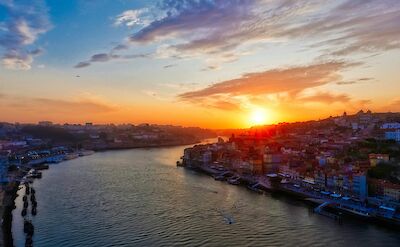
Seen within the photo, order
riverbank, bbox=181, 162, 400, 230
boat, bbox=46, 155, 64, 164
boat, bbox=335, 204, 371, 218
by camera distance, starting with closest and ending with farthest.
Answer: riverbank, bbox=181, 162, 400, 230, boat, bbox=335, 204, 371, 218, boat, bbox=46, 155, 64, 164

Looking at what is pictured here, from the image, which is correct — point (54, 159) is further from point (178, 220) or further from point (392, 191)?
point (392, 191)

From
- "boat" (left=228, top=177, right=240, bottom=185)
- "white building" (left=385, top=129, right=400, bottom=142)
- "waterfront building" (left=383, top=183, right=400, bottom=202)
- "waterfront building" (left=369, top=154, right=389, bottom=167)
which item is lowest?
"boat" (left=228, top=177, right=240, bottom=185)

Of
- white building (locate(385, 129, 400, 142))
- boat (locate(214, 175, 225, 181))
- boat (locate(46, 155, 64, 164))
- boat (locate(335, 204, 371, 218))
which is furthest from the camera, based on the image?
boat (locate(46, 155, 64, 164))

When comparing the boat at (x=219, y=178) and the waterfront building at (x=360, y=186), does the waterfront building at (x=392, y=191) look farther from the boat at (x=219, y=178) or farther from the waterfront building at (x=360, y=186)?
the boat at (x=219, y=178)

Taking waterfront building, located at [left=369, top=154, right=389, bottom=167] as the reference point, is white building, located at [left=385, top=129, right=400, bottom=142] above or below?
above

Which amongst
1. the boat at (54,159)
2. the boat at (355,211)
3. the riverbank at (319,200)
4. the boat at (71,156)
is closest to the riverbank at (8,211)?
the riverbank at (319,200)

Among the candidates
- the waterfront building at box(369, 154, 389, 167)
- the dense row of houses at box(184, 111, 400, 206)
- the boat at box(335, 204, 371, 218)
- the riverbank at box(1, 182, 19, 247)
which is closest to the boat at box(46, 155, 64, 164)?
the dense row of houses at box(184, 111, 400, 206)

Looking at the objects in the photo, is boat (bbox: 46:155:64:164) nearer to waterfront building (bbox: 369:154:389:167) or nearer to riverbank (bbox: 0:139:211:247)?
riverbank (bbox: 0:139:211:247)

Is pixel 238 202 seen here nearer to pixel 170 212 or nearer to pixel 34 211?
pixel 170 212
